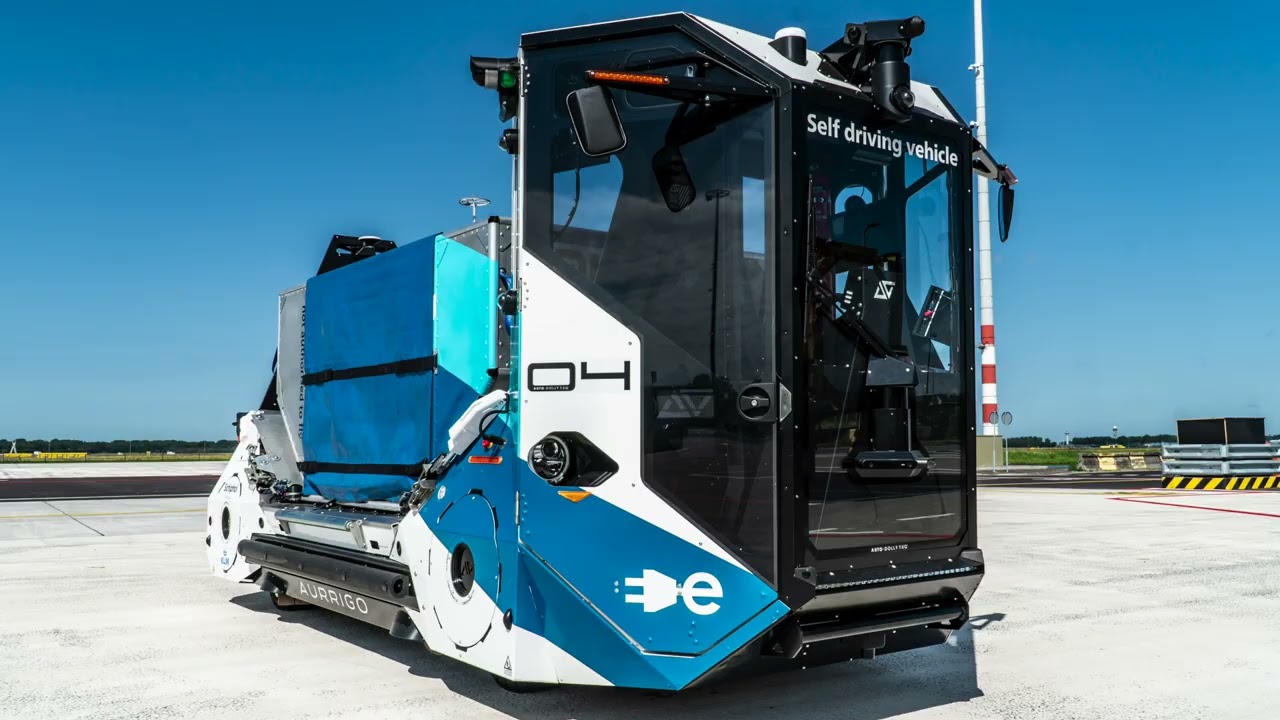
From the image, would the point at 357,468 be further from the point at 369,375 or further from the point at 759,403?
the point at 759,403

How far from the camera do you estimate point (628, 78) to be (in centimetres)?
391

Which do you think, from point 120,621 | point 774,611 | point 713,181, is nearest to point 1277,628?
point 774,611

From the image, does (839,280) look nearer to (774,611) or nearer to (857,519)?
(857,519)

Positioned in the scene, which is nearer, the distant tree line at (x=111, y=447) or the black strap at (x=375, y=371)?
the black strap at (x=375, y=371)

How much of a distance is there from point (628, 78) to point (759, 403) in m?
1.36

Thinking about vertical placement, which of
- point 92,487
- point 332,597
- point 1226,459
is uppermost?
point 1226,459

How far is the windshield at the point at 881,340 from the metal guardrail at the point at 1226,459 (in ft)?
77.3

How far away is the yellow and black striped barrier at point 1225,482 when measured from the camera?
925 inches

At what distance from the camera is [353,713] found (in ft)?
15.6

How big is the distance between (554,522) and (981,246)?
31.6m

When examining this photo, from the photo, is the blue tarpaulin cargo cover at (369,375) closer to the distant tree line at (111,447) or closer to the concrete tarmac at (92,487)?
the concrete tarmac at (92,487)

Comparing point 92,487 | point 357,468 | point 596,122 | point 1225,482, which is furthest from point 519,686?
point 92,487

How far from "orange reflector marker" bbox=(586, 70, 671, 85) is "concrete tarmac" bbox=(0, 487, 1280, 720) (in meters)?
2.78

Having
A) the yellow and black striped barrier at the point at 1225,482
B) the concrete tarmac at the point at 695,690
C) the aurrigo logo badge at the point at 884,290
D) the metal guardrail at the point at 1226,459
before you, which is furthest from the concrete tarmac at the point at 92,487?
the metal guardrail at the point at 1226,459
